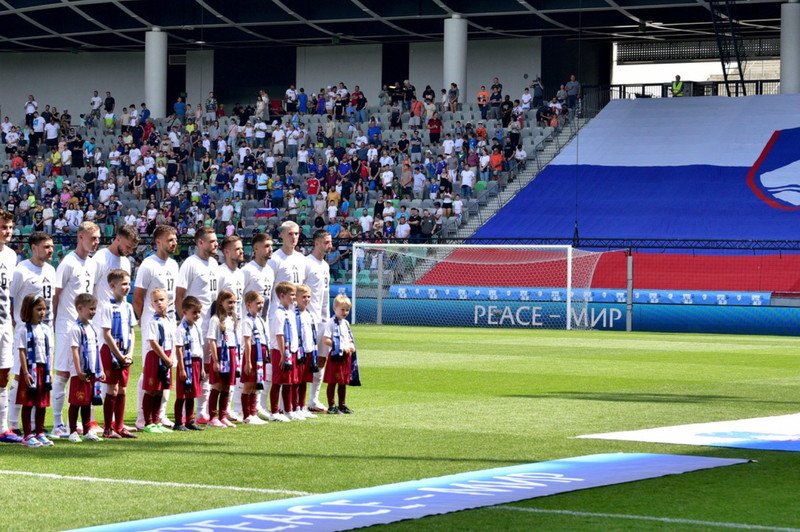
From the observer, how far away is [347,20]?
155ft

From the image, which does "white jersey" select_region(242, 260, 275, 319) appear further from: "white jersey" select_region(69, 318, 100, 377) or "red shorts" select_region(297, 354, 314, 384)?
"white jersey" select_region(69, 318, 100, 377)

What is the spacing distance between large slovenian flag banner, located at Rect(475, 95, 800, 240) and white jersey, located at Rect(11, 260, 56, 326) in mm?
26630

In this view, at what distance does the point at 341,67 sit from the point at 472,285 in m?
22.3

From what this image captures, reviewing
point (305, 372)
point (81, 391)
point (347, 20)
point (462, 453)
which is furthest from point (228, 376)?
point (347, 20)

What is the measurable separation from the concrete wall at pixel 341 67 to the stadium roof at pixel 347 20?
1.94ft

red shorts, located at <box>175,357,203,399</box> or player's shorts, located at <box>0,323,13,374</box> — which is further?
red shorts, located at <box>175,357,203,399</box>

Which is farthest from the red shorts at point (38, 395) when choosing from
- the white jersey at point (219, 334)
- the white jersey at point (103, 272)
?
the white jersey at point (219, 334)

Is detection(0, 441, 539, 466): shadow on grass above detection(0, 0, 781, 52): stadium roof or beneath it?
beneath

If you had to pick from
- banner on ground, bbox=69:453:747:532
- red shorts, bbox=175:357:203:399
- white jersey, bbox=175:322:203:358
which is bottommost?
banner on ground, bbox=69:453:747:532

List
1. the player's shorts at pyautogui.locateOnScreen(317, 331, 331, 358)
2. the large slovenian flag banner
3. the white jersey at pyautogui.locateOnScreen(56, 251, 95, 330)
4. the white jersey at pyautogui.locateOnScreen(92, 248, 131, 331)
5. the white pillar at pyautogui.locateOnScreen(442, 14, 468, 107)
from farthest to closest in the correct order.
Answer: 1. the white pillar at pyautogui.locateOnScreen(442, 14, 468, 107)
2. the large slovenian flag banner
3. the player's shorts at pyautogui.locateOnScreen(317, 331, 331, 358)
4. the white jersey at pyautogui.locateOnScreen(92, 248, 131, 331)
5. the white jersey at pyautogui.locateOnScreen(56, 251, 95, 330)

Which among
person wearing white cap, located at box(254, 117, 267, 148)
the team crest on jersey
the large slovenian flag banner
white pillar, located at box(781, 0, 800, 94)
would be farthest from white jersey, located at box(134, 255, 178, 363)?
white pillar, located at box(781, 0, 800, 94)

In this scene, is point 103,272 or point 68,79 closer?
point 103,272

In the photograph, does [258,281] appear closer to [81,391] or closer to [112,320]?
[112,320]

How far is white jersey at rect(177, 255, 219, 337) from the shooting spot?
11852 mm
